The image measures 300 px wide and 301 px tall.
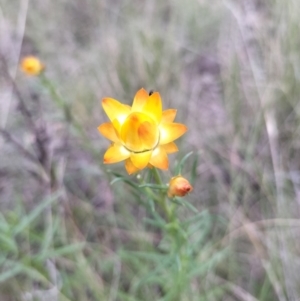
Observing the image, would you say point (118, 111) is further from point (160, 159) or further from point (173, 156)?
point (173, 156)

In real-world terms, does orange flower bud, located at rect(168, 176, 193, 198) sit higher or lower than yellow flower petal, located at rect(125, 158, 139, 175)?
lower

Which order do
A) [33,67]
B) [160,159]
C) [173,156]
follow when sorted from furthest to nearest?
[173,156] < [33,67] < [160,159]

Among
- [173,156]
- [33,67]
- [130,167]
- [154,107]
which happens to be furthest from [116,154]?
[173,156]

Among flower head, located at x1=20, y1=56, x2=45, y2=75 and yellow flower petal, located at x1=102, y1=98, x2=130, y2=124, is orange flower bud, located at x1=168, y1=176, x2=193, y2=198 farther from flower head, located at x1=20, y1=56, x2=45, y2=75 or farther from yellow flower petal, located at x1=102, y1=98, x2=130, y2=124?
flower head, located at x1=20, y1=56, x2=45, y2=75

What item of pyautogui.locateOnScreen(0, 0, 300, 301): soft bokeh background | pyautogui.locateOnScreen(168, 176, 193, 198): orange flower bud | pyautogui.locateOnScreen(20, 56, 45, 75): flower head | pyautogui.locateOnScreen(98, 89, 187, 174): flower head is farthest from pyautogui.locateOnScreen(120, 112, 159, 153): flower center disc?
pyautogui.locateOnScreen(20, 56, 45, 75): flower head

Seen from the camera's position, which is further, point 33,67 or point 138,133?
point 33,67

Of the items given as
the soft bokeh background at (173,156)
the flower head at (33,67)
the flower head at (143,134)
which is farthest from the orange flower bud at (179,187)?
the flower head at (33,67)
